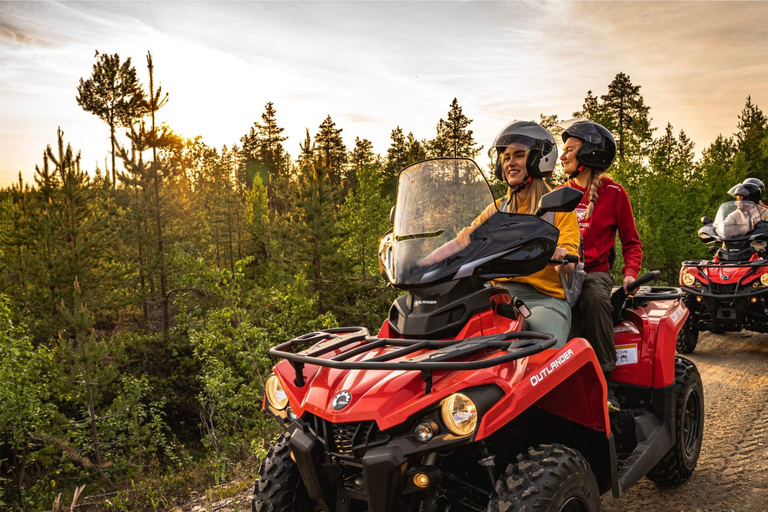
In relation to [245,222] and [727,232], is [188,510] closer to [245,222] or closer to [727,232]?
[727,232]

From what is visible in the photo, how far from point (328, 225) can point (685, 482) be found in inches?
786

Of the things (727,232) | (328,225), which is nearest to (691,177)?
(328,225)

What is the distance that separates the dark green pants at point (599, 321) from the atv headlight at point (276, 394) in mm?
2117

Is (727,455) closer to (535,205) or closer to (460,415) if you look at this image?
(535,205)

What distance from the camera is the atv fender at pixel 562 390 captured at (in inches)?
98.9

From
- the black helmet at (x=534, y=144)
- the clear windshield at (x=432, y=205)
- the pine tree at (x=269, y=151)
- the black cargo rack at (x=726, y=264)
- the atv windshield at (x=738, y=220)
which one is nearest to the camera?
the clear windshield at (x=432, y=205)

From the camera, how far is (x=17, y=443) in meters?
16.0

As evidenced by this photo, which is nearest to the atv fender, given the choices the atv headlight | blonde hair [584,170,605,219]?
the atv headlight

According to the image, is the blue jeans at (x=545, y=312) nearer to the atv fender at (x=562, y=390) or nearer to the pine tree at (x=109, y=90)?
the atv fender at (x=562, y=390)

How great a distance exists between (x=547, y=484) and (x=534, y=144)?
2.05m

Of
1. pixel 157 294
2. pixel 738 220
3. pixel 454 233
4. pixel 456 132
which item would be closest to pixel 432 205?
pixel 454 233

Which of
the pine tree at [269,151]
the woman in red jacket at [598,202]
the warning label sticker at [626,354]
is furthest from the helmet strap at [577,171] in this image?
the pine tree at [269,151]

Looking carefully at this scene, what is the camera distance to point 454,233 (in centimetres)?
314

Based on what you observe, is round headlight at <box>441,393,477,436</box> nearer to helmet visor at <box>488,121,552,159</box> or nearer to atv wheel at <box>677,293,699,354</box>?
helmet visor at <box>488,121,552,159</box>
